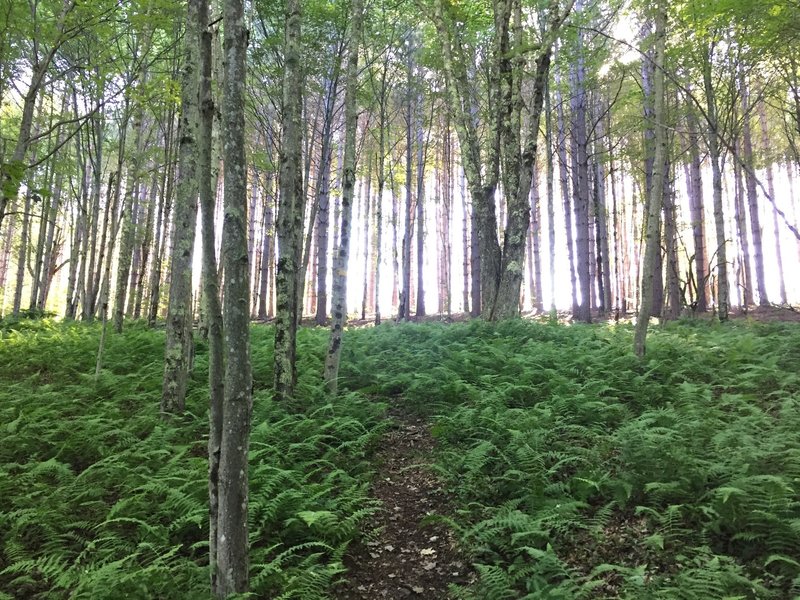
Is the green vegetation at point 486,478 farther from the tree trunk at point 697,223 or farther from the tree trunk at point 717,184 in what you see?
the tree trunk at point 697,223

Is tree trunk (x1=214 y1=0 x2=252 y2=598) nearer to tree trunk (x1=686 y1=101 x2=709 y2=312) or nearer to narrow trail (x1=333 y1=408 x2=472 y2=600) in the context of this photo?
narrow trail (x1=333 y1=408 x2=472 y2=600)

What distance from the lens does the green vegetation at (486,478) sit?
311cm

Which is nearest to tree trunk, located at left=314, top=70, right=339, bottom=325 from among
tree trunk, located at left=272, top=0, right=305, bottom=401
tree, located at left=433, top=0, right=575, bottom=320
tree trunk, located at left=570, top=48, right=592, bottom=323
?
tree, located at left=433, top=0, right=575, bottom=320

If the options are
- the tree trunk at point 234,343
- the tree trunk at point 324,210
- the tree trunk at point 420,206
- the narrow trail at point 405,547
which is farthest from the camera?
the tree trunk at point 420,206

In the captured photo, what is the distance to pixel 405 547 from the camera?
156 inches

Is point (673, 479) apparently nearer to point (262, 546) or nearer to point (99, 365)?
point (262, 546)

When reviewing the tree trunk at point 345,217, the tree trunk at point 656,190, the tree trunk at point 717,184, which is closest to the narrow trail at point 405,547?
the tree trunk at point 345,217

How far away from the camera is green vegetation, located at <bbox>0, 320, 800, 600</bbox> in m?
3.11

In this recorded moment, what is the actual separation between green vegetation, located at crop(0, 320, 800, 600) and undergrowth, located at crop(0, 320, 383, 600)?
2cm

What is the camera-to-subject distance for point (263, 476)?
4.27m

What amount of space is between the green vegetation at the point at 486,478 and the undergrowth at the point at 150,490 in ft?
0.07

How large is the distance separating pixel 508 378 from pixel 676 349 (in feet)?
9.94

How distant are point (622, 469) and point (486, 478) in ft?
4.03

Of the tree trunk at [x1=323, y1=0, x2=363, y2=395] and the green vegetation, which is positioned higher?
the tree trunk at [x1=323, y1=0, x2=363, y2=395]
